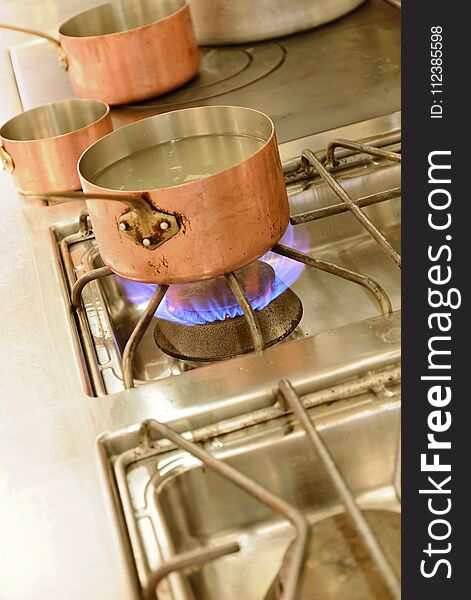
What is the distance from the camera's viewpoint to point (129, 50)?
3.86 feet

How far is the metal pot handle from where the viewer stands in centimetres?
69

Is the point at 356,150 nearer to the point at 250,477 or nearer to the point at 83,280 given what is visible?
the point at 83,280

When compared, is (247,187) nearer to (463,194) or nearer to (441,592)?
(463,194)

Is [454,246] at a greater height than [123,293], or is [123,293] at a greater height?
[454,246]

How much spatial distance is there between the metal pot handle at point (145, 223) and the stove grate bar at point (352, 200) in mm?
188

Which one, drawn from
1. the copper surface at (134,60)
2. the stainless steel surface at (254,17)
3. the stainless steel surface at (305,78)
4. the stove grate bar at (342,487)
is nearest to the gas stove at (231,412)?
the stove grate bar at (342,487)

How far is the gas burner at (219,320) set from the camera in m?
0.78

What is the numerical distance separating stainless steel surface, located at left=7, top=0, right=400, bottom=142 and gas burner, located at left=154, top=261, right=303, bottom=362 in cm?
28

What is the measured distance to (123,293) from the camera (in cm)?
91

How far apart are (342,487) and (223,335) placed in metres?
0.29

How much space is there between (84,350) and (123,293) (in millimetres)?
157

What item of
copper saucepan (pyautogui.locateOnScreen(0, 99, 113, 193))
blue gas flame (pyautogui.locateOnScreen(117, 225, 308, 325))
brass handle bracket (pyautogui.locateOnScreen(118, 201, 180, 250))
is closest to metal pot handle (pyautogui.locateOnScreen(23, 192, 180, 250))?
brass handle bracket (pyautogui.locateOnScreen(118, 201, 180, 250))

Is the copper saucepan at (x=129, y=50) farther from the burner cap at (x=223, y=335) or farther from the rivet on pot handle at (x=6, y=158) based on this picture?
the burner cap at (x=223, y=335)

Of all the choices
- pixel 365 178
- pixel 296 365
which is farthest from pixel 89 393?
pixel 365 178
